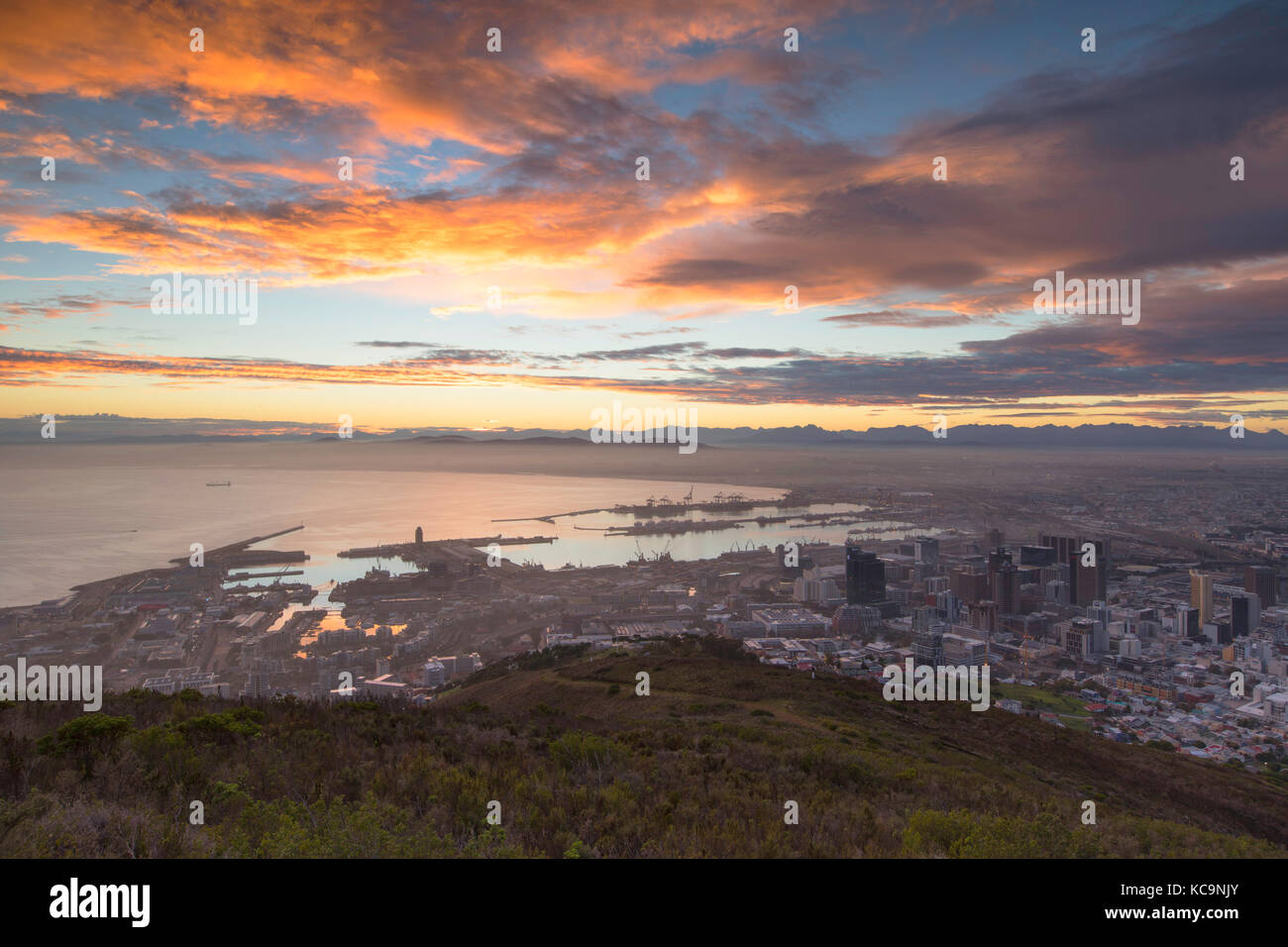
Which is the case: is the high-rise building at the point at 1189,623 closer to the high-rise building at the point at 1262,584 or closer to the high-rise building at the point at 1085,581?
the high-rise building at the point at 1262,584

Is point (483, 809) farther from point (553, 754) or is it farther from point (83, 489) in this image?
point (83, 489)

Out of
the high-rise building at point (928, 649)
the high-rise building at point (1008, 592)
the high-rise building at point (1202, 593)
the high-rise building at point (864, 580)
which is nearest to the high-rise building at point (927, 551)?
the high-rise building at point (864, 580)

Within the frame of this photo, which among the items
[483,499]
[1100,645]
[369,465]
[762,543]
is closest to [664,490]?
[483,499]

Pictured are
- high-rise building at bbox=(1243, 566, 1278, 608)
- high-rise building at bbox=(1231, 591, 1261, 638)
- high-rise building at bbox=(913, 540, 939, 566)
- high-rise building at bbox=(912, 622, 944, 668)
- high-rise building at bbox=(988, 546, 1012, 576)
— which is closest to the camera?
high-rise building at bbox=(912, 622, 944, 668)

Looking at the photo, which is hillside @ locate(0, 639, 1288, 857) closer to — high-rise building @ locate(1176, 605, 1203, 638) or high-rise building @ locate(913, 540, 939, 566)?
high-rise building @ locate(1176, 605, 1203, 638)

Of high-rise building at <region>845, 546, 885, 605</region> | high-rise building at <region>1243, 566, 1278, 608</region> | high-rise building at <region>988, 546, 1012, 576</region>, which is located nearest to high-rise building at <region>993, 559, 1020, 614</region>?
high-rise building at <region>988, 546, 1012, 576</region>
